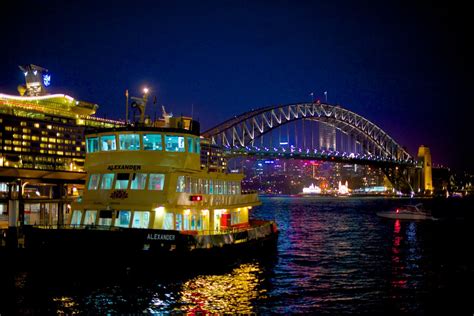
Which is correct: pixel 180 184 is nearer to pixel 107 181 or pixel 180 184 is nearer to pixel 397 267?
pixel 107 181

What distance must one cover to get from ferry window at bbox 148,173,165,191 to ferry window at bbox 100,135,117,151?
284cm

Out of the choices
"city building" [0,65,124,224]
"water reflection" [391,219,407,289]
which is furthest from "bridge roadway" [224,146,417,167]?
"water reflection" [391,219,407,289]

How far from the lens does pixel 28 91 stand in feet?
479

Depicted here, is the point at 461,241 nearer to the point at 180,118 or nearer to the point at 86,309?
the point at 180,118

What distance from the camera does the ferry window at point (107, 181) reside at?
28.1 meters

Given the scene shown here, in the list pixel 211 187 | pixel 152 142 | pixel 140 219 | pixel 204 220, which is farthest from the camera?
pixel 211 187

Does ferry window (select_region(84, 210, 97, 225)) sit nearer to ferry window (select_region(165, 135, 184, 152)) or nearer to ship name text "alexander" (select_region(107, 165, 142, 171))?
ship name text "alexander" (select_region(107, 165, 142, 171))

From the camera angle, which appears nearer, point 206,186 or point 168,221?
point 168,221

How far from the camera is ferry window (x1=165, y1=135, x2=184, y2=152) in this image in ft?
94.4

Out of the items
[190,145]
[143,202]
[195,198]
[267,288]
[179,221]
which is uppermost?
[190,145]

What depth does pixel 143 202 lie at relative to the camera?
27.2 m

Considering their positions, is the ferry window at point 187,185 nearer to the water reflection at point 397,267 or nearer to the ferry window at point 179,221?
the ferry window at point 179,221

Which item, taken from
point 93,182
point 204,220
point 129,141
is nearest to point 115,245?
point 93,182

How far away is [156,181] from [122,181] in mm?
1704
